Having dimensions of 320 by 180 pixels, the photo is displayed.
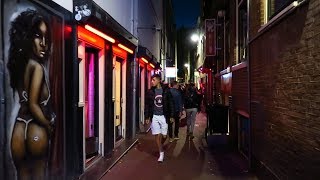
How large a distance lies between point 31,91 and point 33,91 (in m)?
0.07

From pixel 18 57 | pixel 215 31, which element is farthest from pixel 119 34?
pixel 215 31

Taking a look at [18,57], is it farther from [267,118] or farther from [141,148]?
[141,148]

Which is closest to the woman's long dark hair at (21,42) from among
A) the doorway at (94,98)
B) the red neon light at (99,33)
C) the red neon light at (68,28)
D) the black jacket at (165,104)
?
the red neon light at (68,28)

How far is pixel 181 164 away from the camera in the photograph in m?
11.3

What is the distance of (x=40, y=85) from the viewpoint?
6512 mm

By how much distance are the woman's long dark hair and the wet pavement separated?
13.5ft

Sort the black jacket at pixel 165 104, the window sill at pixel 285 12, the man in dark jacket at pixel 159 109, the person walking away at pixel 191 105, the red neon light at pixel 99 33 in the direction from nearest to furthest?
the window sill at pixel 285 12
the red neon light at pixel 99 33
the man in dark jacket at pixel 159 109
the black jacket at pixel 165 104
the person walking away at pixel 191 105

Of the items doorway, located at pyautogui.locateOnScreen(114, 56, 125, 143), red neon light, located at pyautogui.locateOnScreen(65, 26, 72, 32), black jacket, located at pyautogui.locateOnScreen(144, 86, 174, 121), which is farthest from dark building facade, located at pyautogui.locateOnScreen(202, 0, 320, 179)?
doorway, located at pyautogui.locateOnScreen(114, 56, 125, 143)

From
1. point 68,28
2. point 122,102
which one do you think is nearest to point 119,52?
point 122,102

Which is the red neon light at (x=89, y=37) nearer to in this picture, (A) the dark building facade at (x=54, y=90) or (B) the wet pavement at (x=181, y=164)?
(A) the dark building facade at (x=54, y=90)

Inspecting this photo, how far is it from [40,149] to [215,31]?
18569 millimetres

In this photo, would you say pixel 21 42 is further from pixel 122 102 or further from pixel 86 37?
pixel 122 102

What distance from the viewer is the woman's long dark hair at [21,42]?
18.0ft

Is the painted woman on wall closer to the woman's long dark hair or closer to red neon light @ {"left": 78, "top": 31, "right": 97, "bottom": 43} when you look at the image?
the woman's long dark hair
